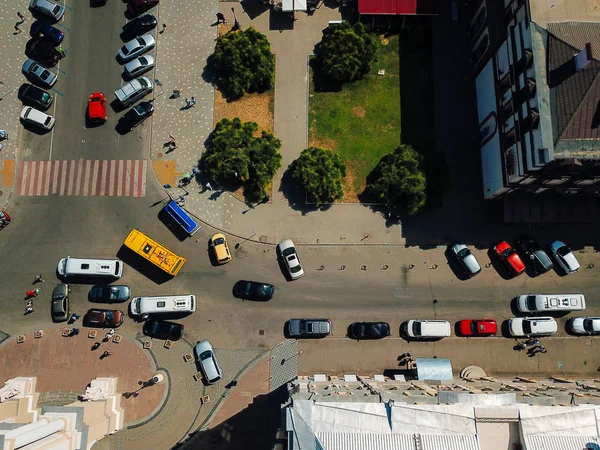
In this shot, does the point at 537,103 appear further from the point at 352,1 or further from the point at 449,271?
the point at 352,1

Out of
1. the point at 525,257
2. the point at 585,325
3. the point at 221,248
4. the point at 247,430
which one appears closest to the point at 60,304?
the point at 221,248

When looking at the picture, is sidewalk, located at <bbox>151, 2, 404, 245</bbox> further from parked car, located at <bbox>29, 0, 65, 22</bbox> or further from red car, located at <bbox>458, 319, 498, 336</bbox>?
parked car, located at <bbox>29, 0, 65, 22</bbox>

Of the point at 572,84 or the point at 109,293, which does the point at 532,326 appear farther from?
the point at 109,293

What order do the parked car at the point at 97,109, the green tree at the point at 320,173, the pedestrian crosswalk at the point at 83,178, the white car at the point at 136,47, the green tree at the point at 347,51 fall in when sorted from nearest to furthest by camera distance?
the green tree at the point at 320,173 < the green tree at the point at 347,51 < the pedestrian crosswalk at the point at 83,178 < the parked car at the point at 97,109 < the white car at the point at 136,47

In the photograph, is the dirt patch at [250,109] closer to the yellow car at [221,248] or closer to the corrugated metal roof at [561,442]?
the yellow car at [221,248]

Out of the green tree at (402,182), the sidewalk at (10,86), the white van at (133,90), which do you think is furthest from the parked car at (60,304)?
the green tree at (402,182)

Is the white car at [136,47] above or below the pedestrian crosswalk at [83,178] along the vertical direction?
above
